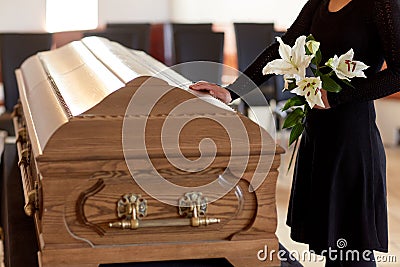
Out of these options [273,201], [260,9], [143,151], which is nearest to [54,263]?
[143,151]

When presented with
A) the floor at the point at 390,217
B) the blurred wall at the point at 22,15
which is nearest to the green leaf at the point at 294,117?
the floor at the point at 390,217

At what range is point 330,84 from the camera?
198 centimetres

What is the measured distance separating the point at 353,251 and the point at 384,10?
0.70m

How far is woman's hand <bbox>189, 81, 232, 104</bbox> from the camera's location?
203 cm

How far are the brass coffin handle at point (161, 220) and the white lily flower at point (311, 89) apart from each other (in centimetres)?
40

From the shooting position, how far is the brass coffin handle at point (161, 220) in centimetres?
162

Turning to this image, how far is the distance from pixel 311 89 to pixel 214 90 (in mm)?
304

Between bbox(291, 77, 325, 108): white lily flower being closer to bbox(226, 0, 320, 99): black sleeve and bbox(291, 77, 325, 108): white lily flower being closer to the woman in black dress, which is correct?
the woman in black dress

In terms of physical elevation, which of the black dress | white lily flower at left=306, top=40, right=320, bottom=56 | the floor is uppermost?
→ white lily flower at left=306, top=40, right=320, bottom=56

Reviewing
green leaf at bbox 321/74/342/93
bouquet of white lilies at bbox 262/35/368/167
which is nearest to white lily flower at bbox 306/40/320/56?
bouquet of white lilies at bbox 262/35/368/167

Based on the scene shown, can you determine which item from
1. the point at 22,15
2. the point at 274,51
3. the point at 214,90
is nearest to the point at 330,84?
the point at 214,90

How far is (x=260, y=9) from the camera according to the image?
7668 mm

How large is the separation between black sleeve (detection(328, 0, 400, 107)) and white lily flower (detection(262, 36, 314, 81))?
255 mm

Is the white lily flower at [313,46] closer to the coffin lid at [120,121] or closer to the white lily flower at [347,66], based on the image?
the white lily flower at [347,66]
